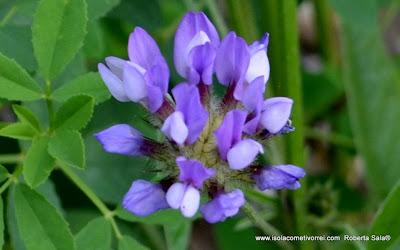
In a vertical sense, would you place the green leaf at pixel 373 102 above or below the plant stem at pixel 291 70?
below

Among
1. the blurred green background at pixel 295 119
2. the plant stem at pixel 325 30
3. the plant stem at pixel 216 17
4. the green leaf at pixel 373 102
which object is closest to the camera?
the blurred green background at pixel 295 119

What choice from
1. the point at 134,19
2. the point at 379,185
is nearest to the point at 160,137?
the point at 134,19

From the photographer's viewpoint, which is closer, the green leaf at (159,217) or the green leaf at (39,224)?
the green leaf at (39,224)

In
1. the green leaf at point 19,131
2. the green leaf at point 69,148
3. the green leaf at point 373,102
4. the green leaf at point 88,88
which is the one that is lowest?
the green leaf at point 373,102

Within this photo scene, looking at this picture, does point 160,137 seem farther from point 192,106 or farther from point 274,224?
point 274,224

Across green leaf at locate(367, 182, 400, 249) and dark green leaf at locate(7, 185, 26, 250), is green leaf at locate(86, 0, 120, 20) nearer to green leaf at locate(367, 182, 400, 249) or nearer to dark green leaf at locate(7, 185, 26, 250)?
dark green leaf at locate(7, 185, 26, 250)

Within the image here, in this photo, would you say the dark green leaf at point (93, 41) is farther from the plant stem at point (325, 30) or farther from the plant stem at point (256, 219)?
the plant stem at point (325, 30)

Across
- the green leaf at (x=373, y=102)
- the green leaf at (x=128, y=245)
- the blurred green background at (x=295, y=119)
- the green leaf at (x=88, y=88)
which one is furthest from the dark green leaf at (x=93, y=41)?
the green leaf at (x=373, y=102)
